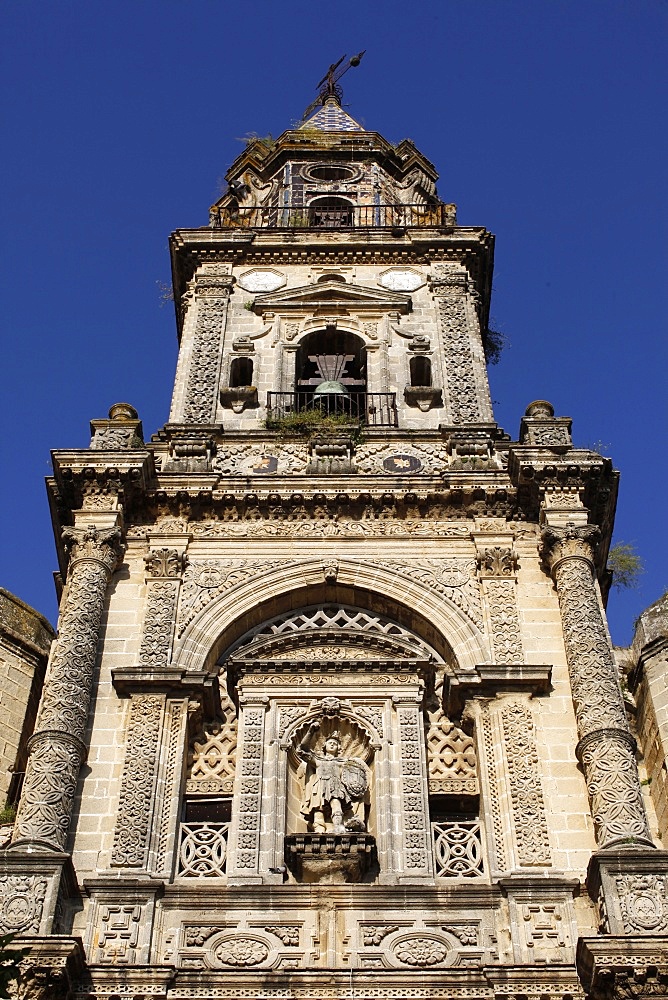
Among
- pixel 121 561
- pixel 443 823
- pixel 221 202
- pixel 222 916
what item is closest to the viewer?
pixel 222 916

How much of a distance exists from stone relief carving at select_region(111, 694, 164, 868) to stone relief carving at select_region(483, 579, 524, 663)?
4.28 meters

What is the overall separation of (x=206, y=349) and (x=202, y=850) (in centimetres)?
1122

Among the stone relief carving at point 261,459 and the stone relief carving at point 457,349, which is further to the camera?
the stone relief carving at point 457,349

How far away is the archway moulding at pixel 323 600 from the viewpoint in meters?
18.4

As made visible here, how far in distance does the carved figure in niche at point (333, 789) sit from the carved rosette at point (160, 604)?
2.22 m

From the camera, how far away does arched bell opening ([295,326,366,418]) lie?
81.4 ft

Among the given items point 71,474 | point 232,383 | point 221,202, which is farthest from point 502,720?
point 221,202

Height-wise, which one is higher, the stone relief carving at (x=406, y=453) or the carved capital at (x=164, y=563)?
the stone relief carving at (x=406, y=453)

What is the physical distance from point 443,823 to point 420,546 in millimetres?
4537

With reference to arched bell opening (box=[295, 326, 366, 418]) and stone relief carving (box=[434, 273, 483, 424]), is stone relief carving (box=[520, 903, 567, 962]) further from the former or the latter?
arched bell opening (box=[295, 326, 366, 418])

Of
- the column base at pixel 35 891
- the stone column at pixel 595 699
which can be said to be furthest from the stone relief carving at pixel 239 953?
the stone column at pixel 595 699

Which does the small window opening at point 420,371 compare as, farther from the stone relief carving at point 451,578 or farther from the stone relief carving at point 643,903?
the stone relief carving at point 643,903

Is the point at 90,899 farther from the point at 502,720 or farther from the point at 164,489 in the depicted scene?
the point at 164,489

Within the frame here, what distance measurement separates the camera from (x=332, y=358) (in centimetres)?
2616
